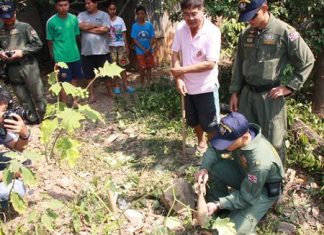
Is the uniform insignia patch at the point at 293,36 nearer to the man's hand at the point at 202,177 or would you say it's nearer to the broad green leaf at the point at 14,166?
the man's hand at the point at 202,177

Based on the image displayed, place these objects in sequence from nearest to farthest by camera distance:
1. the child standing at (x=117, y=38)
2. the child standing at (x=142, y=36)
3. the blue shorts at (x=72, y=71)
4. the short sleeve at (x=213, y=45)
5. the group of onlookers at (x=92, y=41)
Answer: the short sleeve at (x=213, y=45)
the group of onlookers at (x=92, y=41)
the blue shorts at (x=72, y=71)
the child standing at (x=117, y=38)
the child standing at (x=142, y=36)

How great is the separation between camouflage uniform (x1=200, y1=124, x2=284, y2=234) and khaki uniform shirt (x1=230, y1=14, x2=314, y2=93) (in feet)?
1.75

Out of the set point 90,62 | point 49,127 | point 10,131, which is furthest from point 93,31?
point 49,127

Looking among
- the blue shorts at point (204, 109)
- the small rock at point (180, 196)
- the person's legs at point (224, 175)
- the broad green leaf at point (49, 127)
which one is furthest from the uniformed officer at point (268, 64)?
the broad green leaf at point (49, 127)

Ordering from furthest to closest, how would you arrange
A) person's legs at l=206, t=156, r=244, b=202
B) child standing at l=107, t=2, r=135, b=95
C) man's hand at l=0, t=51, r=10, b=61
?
child standing at l=107, t=2, r=135, b=95, man's hand at l=0, t=51, r=10, b=61, person's legs at l=206, t=156, r=244, b=202

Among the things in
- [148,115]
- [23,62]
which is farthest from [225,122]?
[23,62]

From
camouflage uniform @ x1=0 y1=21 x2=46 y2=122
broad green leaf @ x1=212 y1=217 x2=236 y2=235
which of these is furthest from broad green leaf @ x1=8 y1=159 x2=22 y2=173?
camouflage uniform @ x1=0 y1=21 x2=46 y2=122

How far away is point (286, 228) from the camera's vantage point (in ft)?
12.2

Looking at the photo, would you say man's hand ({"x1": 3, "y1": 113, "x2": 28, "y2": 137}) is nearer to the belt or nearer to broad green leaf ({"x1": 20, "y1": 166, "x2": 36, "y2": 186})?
broad green leaf ({"x1": 20, "y1": 166, "x2": 36, "y2": 186})

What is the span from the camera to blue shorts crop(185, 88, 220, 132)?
13.9 ft

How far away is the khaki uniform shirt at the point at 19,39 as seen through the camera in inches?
200

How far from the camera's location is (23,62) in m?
5.21

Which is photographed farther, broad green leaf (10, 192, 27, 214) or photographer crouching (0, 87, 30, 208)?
photographer crouching (0, 87, 30, 208)

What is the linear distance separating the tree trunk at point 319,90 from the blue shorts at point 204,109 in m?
2.08
